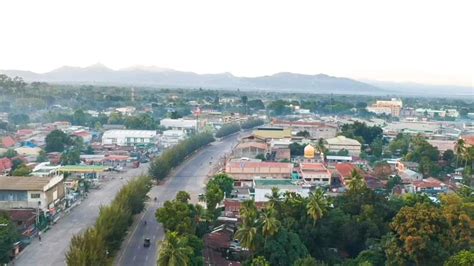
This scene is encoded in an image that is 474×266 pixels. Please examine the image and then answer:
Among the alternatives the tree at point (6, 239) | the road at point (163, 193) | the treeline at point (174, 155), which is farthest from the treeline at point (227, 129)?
the tree at point (6, 239)

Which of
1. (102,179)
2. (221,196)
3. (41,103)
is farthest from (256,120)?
(221,196)

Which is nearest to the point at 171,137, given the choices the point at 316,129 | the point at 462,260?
the point at 316,129

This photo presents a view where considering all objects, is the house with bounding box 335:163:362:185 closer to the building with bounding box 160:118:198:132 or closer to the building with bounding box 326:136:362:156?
the building with bounding box 326:136:362:156

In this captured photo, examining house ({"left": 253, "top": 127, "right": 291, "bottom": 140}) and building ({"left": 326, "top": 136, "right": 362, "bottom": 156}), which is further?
house ({"left": 253, "top": 127, "right": 291, "bottom": 140})

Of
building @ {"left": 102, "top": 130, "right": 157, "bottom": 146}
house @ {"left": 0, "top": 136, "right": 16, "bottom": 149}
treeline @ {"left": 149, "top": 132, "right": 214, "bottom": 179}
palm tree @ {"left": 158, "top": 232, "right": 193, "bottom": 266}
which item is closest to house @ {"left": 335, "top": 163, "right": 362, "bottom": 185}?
treeline @ {"left": 149, "top": 132, "right": 214, "bottom": 179}

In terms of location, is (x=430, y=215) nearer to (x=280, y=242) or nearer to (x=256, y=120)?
(x=280, y=242)

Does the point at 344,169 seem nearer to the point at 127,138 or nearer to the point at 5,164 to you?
the point at 127,138
